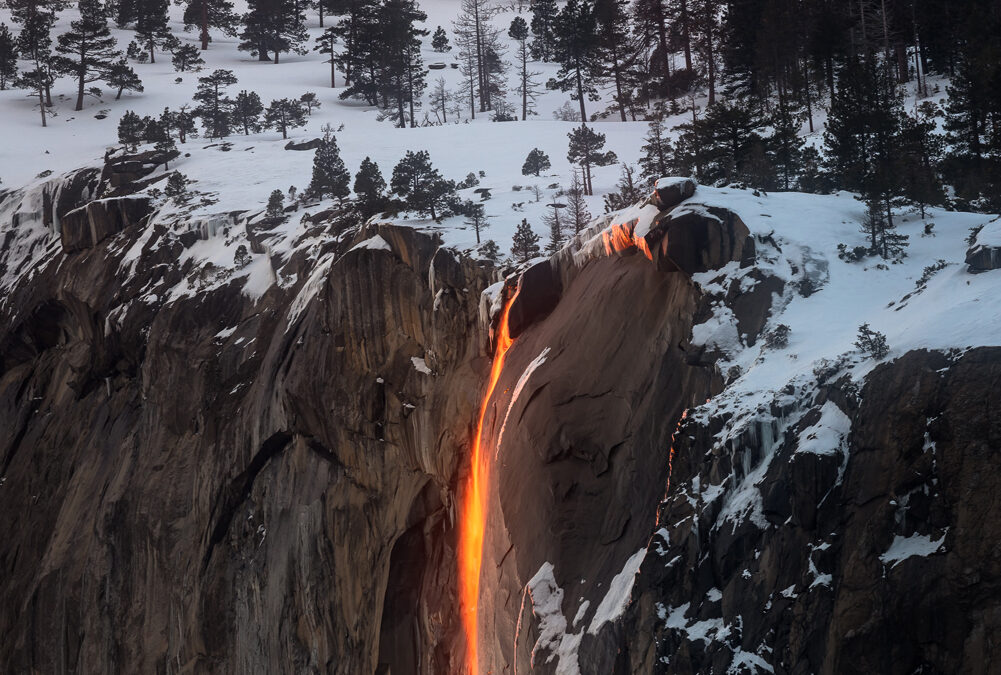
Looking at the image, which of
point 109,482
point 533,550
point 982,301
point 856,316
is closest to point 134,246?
point 109,482

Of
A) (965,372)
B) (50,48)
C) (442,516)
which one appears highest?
(50,48)

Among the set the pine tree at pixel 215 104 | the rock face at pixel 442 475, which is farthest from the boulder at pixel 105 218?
the pine tree at pixel 215 104

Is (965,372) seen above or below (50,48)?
below

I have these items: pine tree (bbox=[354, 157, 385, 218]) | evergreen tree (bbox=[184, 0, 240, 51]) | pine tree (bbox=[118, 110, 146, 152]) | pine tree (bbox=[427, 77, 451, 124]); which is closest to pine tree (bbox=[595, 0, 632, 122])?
pine tree (bbox=[427, 77, 451, 124])

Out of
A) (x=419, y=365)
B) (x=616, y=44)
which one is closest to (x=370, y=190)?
(x=419, y=365)

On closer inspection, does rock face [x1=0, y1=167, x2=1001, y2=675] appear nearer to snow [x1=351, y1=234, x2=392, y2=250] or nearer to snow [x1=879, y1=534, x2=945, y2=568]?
snow [x1=879, y1=534, x2=945, y2=568]

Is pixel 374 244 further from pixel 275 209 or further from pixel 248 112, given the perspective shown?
pixel 248 112

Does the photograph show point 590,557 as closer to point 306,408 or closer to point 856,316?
point 856,316
